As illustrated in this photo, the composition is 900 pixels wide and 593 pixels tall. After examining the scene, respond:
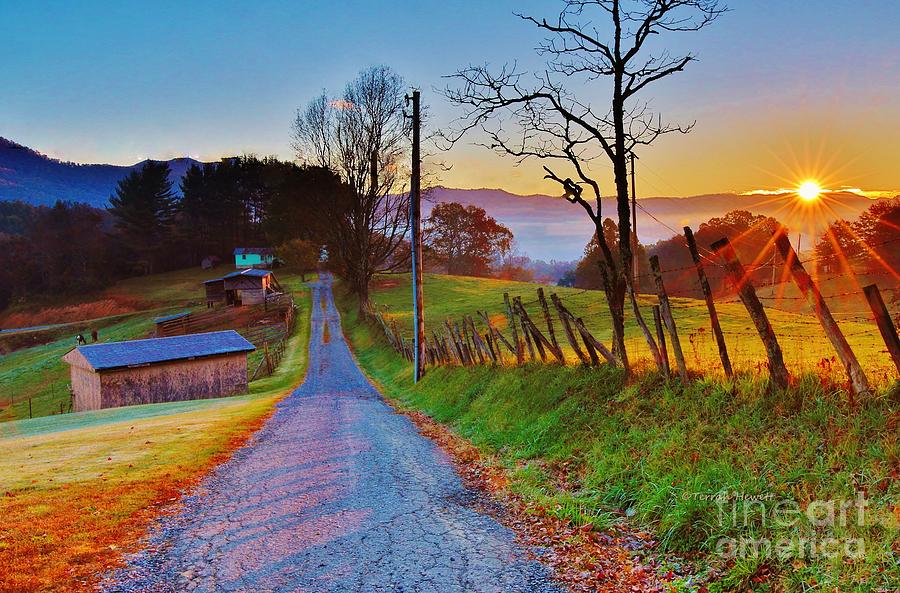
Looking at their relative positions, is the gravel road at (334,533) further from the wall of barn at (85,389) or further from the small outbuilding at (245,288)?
the small outbuilding at (245,288)

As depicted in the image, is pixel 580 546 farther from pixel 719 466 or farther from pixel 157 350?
pixel 157 350

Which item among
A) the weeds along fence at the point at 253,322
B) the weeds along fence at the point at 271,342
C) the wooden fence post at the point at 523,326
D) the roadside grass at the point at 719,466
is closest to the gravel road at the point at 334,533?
the roadside grass at the point at 719,466

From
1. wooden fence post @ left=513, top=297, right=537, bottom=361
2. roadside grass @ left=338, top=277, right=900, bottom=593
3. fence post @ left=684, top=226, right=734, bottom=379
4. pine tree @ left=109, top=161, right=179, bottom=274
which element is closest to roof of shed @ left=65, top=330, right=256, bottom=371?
wooden fence post @ left=513, top=297, right=537, bottom=361

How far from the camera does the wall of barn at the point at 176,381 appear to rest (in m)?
30.1

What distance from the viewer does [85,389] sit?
32250 millimetres

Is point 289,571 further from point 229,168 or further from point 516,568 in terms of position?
point 229,168

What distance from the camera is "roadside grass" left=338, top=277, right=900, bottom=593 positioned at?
4652mm

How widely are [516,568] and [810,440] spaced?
11.3 feet

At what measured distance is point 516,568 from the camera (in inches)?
213

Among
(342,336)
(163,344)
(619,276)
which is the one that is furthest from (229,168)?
(619,276)

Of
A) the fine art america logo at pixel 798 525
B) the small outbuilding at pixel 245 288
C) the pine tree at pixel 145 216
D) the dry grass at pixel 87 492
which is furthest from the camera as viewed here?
the pine tree at pixel 145 216

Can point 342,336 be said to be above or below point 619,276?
below

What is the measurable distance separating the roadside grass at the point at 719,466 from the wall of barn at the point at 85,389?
91.4ft

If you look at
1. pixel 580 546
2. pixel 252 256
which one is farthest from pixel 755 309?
pixel 252 256
